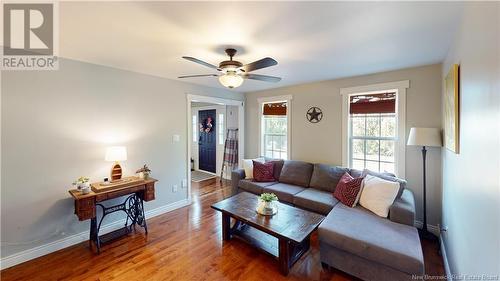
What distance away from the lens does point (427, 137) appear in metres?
2.60

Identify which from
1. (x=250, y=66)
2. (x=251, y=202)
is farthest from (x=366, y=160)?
(x=250, y=66)

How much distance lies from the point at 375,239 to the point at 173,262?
7.01ft

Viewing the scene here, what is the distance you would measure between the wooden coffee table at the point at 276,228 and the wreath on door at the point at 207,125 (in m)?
3.85

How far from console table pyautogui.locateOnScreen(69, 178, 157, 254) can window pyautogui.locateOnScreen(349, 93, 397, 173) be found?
341 centimetres

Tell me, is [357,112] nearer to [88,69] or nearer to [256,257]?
[256,257]

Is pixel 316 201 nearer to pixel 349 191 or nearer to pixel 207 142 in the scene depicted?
pixel 349 191

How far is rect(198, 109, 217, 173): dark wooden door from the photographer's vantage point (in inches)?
255

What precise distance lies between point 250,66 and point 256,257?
216 centimetres

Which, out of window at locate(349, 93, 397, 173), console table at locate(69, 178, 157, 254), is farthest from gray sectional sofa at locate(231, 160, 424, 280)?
console table at locate(69, 178, 157, 254)

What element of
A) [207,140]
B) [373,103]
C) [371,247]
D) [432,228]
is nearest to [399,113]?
[373,103]

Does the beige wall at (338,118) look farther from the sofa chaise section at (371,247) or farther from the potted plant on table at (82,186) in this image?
the potted plant on table at (82,186)

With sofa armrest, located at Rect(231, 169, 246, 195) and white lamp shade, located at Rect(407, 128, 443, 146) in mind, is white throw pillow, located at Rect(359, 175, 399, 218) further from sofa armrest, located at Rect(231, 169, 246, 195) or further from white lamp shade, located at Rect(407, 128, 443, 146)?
sofa armrest, located at Rect(231, 169, 246, 195)

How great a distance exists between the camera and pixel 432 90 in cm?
283

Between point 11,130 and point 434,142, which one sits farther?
point 434,142
